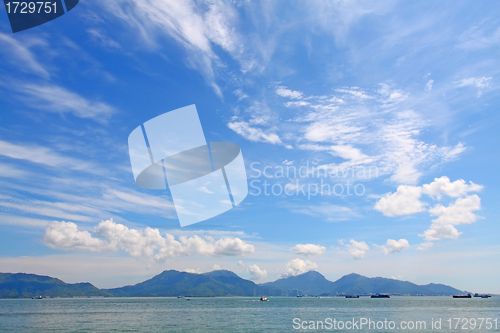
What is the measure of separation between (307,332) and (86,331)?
101ft

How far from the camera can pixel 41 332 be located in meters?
44.1

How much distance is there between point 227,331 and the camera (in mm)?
43500

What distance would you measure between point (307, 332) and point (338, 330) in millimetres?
5097

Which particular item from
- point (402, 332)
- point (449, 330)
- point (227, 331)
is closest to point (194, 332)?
point (227, 331)

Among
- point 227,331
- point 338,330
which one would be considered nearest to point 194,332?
point 227,331

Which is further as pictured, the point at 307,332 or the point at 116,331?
the point at 116,331

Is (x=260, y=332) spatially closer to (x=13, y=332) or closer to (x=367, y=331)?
(x=367, y=331)

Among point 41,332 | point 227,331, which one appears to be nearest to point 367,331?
point 227,331

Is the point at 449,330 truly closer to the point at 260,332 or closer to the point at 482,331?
the point at 482,331

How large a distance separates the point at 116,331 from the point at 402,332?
3954cm

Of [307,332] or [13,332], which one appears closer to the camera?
[307,332]

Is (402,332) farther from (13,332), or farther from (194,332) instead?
(13,332)

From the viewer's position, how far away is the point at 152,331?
44.4 m

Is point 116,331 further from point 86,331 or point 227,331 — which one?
point 227,331
